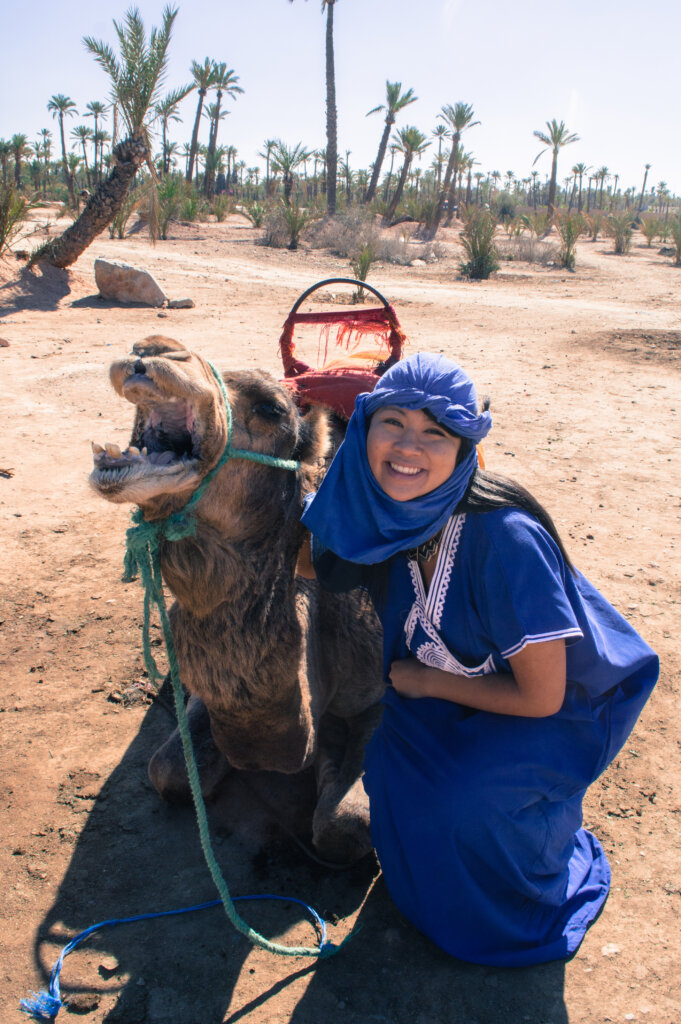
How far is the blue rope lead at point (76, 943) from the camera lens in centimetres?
200

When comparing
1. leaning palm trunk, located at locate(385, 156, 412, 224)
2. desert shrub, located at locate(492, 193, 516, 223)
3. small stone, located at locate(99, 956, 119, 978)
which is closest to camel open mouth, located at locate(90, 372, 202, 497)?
small stone, located at locate(99, 956, 119, 978)

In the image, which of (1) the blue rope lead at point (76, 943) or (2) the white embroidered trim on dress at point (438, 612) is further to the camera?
(2) the white embroidered trim on dress at point (438, 612)

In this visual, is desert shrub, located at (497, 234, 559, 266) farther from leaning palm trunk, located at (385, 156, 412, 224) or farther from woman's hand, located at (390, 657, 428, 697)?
woman's hand, located at (390, 657, 428, 697)

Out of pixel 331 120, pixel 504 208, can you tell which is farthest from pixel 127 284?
pixel 504 208

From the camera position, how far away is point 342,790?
2.73 m

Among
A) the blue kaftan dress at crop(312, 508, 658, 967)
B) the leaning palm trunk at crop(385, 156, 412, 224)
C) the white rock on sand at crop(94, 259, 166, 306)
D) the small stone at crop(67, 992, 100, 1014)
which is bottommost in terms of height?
the small stone at crop(67, 992, 100, 1014)

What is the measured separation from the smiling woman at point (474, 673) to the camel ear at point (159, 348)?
51cm

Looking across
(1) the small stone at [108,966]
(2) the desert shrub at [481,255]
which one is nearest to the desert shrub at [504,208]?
(2) the desert shrub at [481,255]

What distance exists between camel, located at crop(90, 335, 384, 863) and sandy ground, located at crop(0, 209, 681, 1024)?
0.26 metres

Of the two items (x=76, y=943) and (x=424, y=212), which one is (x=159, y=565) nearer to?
(x=76, y=943)

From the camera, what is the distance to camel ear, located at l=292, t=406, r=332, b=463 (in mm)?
2500

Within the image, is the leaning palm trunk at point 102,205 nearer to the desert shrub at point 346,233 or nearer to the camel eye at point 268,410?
the desert shrub at point 346,233

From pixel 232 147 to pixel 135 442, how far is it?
211 feet

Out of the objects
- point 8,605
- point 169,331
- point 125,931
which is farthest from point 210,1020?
point 169,331
